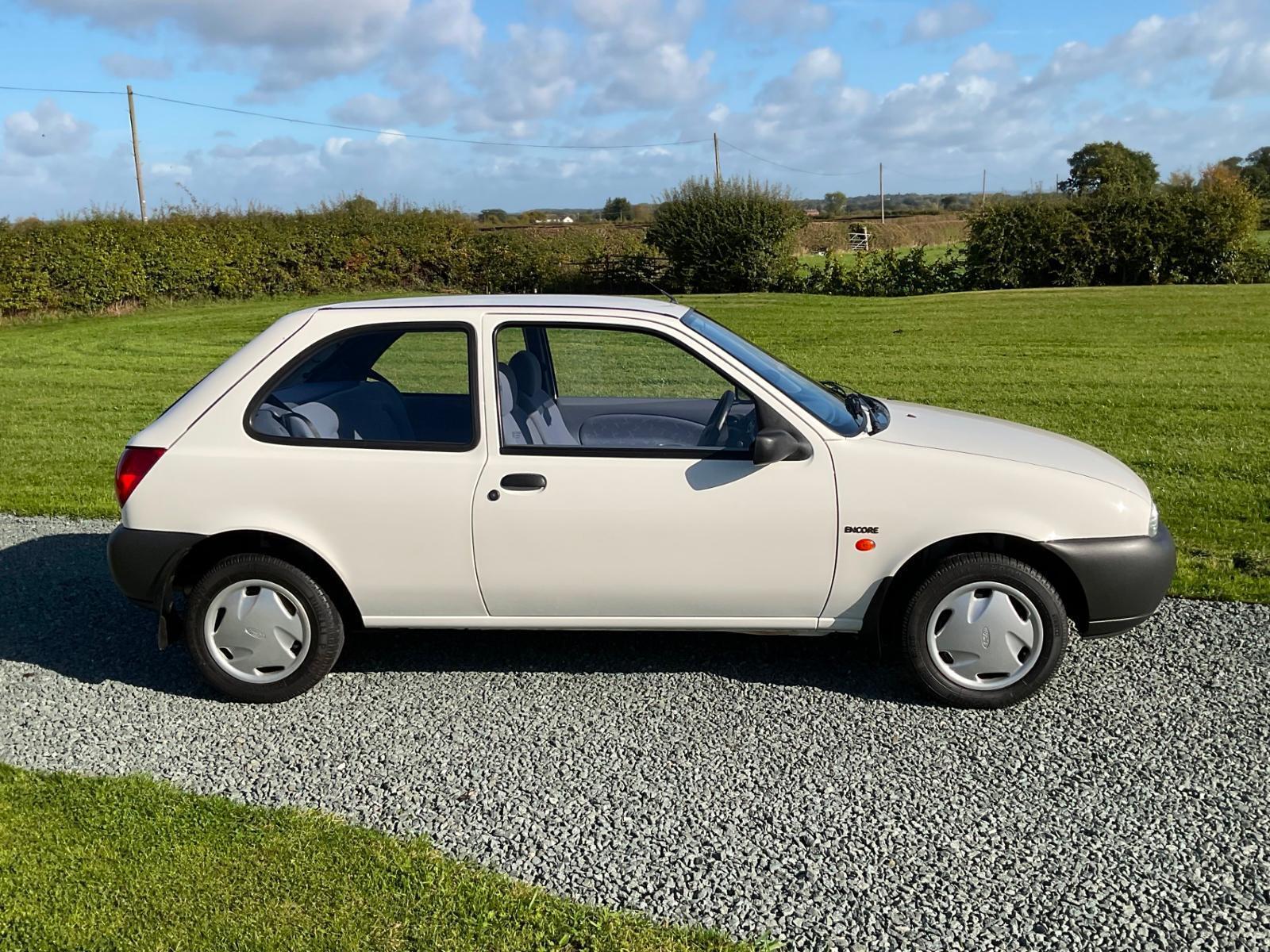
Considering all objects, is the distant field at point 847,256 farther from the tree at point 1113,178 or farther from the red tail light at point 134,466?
the red tail light at point 134,466

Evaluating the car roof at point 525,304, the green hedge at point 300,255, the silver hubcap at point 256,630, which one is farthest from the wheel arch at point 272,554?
the green hedge at point 300,255

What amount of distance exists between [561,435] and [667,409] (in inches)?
19.3

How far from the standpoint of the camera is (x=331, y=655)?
4891mm

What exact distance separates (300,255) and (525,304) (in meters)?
28.2

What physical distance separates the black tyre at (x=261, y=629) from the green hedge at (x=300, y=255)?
25.3m

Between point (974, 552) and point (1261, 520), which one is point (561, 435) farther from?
point (1261, 520)

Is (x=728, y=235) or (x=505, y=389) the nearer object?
(x=505, y=389)

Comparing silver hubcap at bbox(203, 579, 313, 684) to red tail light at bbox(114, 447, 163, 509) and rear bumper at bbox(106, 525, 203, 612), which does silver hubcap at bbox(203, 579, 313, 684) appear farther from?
red tail light at bbox(114, 447, 163, 509)

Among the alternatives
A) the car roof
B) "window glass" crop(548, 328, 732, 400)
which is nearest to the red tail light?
the car roof

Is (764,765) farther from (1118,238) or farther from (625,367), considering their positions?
(1118,238)

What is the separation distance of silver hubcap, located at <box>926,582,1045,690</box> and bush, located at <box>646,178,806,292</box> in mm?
26283

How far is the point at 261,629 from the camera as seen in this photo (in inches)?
192

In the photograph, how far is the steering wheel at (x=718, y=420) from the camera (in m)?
4.75

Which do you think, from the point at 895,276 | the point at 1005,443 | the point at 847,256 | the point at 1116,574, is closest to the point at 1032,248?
the point at 895,276
